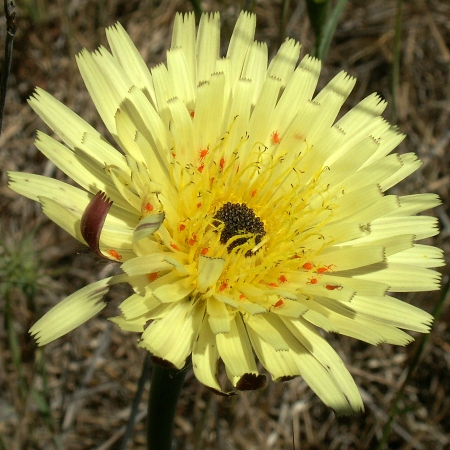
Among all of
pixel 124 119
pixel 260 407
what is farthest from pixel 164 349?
pixel 260 407

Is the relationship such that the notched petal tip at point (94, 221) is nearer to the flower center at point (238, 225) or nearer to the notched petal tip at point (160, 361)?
the notched petal tip at point (160, 361)

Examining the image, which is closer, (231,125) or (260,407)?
(231,125)

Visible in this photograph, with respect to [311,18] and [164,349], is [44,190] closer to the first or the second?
[164,349]

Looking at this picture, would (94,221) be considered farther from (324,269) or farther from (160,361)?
(324,269)

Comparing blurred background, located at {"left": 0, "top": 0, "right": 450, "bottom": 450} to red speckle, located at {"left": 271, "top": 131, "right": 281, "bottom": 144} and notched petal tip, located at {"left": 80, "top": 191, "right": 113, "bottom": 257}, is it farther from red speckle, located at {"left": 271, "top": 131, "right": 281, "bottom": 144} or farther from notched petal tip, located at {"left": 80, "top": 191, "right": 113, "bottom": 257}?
notched petal tip, located at {"left": 80, "top": 191, "right": 113, "bottom": 257}

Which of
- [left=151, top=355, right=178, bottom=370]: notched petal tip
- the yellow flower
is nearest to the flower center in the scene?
the yellow flower

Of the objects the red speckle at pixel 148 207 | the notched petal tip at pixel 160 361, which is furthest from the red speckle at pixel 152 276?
the notched petal tip at pixel 160 361

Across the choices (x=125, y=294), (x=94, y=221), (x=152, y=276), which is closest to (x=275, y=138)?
(x=152, y=276)
